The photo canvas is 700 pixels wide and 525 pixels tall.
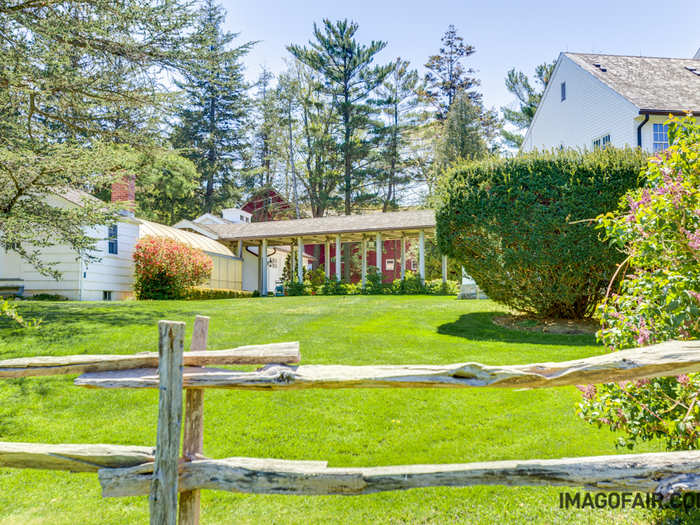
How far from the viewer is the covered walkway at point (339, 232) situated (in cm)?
2163

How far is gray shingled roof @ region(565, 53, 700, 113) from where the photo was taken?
600 inches

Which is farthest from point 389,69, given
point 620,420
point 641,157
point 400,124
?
point 620,420

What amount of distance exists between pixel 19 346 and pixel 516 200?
30.8ft

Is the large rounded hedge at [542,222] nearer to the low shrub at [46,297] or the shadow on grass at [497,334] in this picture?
the shadow on grass at [497,334]

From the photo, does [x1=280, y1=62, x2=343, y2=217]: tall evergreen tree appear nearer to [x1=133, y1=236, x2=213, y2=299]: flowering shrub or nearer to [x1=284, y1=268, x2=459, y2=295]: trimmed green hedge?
[x1=284, y1=268, x2=459, y2=295]: trimmed green hedge

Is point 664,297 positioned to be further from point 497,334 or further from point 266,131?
point 266,131

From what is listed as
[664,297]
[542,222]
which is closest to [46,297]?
[542,222]

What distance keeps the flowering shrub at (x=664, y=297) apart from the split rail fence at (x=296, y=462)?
86 centimetres

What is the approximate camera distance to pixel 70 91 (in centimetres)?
955

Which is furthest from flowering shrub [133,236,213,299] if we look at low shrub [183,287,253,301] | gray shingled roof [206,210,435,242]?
gray shingled roof [206,210,435,242]

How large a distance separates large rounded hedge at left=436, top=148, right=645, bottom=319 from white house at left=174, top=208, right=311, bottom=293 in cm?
1756

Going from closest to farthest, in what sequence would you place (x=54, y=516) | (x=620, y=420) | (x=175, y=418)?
(x=175, y=418) → (x=620, y=420) → (x=54, y=516)

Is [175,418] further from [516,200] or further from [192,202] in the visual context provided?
[192,202]

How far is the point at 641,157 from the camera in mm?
9812
